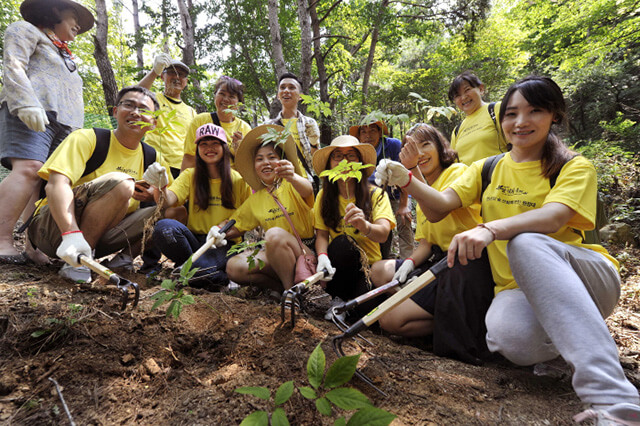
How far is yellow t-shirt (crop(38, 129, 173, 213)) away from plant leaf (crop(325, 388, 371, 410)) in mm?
2604

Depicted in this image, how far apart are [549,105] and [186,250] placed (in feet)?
9.71

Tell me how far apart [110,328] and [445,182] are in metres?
2.48

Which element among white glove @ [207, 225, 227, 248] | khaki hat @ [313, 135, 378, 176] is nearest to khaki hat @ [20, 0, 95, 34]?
white glove @ [207, 225, 227, 248]

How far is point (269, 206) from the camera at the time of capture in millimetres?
2941

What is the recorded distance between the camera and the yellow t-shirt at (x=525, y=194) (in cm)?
161

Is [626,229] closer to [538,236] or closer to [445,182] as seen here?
[445,182]

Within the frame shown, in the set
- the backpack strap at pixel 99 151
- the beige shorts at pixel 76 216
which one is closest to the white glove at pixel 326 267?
the beige shorts at pixel 76 216

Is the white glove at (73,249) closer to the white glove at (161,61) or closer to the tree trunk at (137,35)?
the white glove at (161,61)

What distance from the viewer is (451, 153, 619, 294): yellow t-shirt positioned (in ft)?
5.27

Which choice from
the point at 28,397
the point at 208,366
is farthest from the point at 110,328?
the point at 208,366

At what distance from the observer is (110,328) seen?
1.66m

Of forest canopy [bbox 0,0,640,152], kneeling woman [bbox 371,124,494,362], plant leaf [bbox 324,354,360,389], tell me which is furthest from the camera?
forest canopy [bbox 0,0,640,152]

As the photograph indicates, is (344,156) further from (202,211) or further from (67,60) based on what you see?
(67,60)

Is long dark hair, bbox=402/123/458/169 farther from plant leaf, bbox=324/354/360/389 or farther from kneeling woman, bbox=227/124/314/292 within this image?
plant leaf, bbox=324/354/360/389
